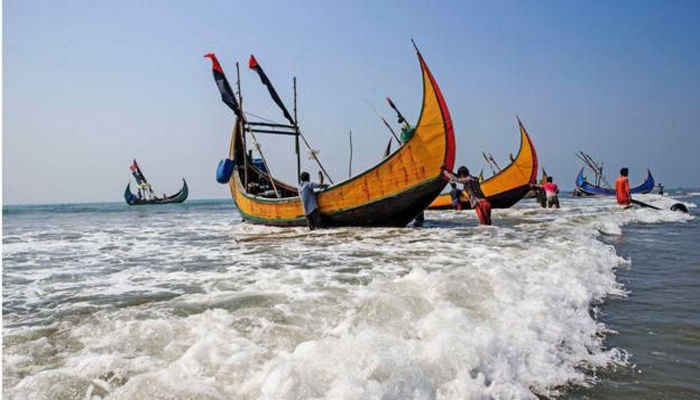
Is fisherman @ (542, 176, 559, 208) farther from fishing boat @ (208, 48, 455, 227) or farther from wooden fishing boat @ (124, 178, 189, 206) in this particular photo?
wooden fishing boat @ (124, 178, 189, 206)

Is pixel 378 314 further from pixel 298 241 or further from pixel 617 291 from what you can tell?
pixel 298 241

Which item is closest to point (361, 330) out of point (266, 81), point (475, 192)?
point (475, 192)

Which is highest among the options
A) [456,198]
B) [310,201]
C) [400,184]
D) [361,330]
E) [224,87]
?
[224,87]

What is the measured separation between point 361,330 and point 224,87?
36.4ft

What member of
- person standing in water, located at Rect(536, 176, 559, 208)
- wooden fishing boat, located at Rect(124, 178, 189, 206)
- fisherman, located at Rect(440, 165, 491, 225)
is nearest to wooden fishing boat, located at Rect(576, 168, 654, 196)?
person standing in water, located at Rect(536, 176, 559, 208)

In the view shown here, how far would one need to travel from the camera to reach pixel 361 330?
8.17 feet

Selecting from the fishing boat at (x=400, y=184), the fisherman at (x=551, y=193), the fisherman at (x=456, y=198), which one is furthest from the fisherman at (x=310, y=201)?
the fisherman at (x=551, y=193)

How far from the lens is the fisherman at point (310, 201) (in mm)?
9583

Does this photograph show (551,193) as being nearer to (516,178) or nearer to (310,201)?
(516,178)

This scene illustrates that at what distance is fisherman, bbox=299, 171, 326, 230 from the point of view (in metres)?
9.58

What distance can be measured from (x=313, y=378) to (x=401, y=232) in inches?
278

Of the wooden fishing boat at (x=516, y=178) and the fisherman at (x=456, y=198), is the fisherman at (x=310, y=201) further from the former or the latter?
the fisherman at (x=456, y=198)

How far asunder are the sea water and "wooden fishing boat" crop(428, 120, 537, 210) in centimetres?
1248

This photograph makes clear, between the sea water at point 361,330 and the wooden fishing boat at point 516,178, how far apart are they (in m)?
12.5
